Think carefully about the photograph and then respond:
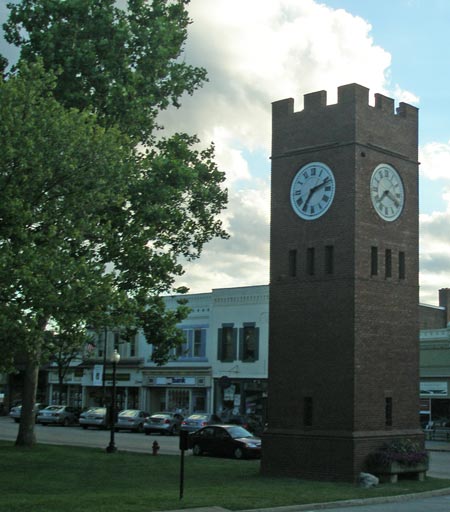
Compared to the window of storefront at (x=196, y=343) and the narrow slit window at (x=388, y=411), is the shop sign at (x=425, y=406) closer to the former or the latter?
the window of storefront at (x=196, y=343)

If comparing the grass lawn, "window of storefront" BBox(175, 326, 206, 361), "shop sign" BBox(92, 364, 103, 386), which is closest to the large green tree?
the grass lawn

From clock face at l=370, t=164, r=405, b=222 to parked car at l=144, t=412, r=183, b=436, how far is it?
2627 centimetres

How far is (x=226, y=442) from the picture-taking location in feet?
111

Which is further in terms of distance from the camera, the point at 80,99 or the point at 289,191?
the point at 80,99

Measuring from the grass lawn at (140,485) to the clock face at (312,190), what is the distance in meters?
7.96

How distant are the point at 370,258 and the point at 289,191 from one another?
344 cm

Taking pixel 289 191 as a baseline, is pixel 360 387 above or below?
below

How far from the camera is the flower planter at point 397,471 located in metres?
23.1

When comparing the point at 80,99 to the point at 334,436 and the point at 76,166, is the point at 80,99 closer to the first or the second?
the point at 76,166

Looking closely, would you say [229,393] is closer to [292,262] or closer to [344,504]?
[292,262]

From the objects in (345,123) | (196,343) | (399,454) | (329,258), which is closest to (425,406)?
(196,343)

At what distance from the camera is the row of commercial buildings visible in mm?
51750

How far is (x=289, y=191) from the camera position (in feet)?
85.0

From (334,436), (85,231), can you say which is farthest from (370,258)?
(85,231)
